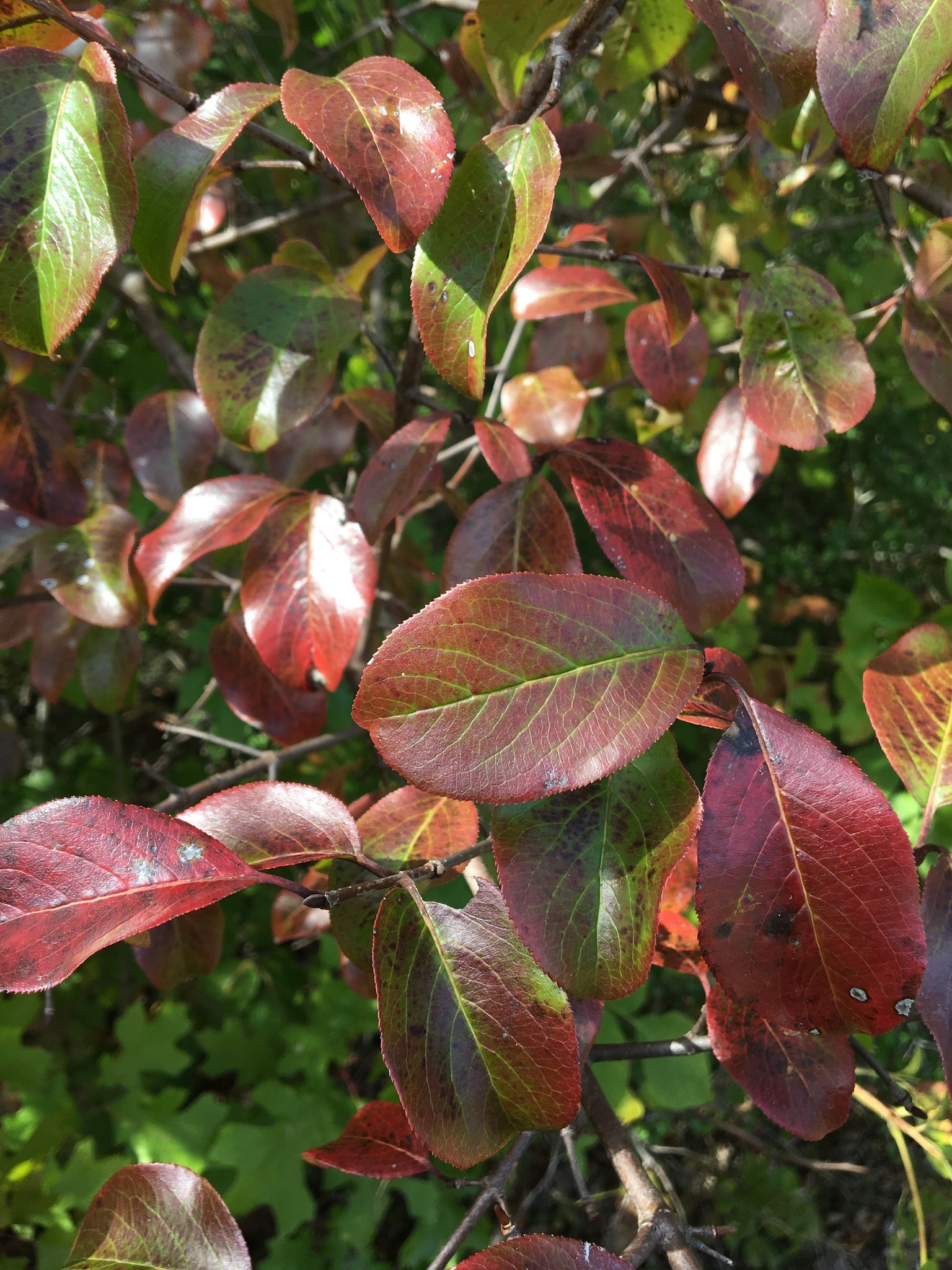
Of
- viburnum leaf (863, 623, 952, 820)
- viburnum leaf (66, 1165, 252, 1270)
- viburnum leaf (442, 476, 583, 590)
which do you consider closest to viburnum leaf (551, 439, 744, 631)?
viburnum leaf (442, 476, 583, 590)

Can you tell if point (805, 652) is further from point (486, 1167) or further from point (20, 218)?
point (20, 218)

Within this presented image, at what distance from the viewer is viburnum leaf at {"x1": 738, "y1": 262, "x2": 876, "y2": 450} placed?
683 millimetres

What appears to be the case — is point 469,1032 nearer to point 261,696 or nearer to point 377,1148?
point 377,1148

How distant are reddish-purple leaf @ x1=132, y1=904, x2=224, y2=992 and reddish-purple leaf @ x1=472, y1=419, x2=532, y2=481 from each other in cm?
56

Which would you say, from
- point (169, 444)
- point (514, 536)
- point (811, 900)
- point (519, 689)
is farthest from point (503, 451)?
point (169, 444)

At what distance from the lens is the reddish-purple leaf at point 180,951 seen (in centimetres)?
82

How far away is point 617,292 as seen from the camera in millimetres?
774

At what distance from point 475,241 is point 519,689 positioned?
31cm

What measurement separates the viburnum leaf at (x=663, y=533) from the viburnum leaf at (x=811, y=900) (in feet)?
0.66

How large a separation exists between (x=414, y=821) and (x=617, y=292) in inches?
21.7

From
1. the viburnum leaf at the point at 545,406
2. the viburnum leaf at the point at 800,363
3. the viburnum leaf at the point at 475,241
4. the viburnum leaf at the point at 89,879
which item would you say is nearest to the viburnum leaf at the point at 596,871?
the viburnum leaf at the point at 89,879

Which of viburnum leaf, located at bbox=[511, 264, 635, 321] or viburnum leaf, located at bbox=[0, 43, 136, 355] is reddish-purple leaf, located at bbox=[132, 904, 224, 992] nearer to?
viburnum leaf, located at bbox=[0, 43, 136, 355]

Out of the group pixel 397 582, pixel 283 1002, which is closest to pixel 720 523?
pixel 397 582

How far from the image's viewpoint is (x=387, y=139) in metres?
0.49
